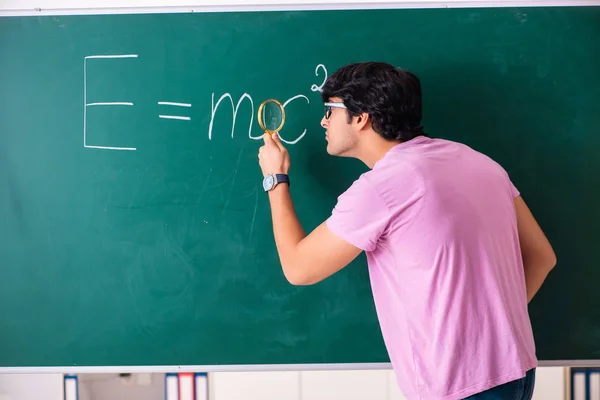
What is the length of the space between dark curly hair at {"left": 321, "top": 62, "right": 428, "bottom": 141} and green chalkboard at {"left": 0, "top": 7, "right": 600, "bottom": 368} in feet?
0.92

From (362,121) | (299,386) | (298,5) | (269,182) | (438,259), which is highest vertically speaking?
(298,5)

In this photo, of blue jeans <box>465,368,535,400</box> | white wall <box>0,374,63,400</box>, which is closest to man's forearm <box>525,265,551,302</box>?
blue jeans <box>465,368,535,400</box>

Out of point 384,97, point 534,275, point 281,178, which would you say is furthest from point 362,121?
point 534,275

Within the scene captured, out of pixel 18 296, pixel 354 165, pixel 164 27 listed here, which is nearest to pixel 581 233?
pixel 354 165

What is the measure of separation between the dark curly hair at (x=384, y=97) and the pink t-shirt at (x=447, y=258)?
121 mm

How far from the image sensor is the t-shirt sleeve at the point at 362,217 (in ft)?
3.80

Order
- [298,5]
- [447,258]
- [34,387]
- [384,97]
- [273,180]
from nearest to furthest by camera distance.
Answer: [447,258], [384,97], [273,180], [298,5], [34,387]

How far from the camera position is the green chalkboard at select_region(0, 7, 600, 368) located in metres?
1.61

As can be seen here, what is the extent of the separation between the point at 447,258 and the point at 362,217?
218 millimetres

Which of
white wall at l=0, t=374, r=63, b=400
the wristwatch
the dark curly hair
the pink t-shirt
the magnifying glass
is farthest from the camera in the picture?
→ white wall at l=0, t=374, r=63, b=400

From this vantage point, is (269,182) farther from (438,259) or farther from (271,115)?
(438,259)

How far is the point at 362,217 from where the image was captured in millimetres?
1172

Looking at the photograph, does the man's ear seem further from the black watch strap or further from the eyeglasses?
the black watch strap

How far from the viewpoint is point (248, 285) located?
1.63 m
